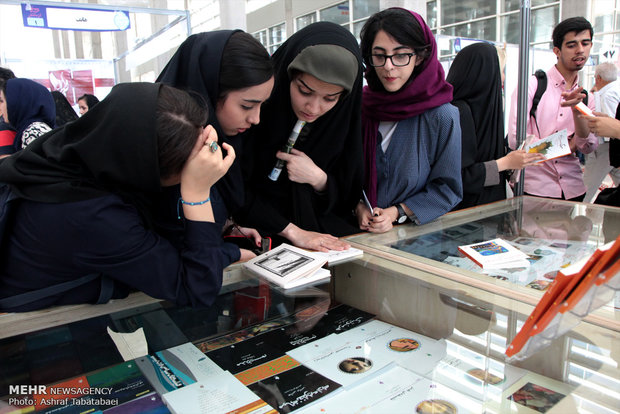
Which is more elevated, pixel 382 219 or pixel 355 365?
pixel 382 219

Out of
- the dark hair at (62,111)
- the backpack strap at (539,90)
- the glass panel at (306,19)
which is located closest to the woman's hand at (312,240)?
the backpack strap at (539,90)

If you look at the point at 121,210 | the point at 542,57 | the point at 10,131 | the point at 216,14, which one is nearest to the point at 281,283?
the point at 121,210

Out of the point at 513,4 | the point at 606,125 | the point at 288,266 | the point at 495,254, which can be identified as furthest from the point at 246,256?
the point at 513,4

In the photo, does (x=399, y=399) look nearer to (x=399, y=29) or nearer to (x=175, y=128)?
(x=175, y=128)

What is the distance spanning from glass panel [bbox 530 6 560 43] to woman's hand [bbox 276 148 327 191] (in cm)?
802

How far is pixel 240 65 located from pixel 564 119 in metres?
2.16

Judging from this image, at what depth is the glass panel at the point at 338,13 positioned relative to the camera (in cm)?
1048

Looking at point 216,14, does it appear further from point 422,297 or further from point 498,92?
point 422,297

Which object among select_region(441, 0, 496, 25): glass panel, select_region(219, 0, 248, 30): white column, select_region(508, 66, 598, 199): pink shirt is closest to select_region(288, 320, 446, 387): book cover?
select_region(508, 66, 598, 199): pink shirt

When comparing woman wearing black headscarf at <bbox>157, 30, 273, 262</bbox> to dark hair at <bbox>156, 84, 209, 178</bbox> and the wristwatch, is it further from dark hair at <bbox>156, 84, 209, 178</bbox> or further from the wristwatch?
the wristwatch

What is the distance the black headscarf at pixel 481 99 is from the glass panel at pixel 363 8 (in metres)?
8.86

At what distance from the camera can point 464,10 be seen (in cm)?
884

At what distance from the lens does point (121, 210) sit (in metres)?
0.91

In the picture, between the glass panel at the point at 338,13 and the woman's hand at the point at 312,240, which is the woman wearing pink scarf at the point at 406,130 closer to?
the woman's hand at the point at 312,240
